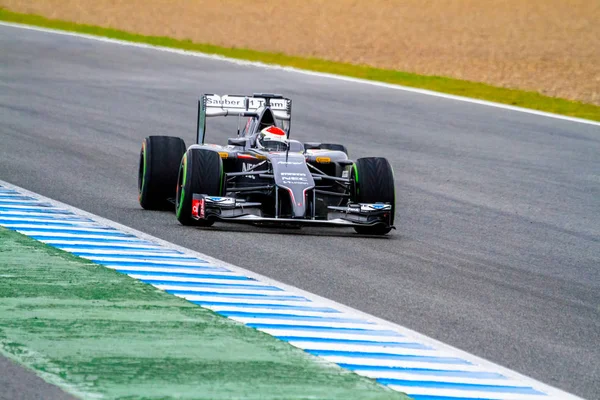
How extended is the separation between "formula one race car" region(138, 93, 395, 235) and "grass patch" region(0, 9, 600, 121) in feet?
40.8

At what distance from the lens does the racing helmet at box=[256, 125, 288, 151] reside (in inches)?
448

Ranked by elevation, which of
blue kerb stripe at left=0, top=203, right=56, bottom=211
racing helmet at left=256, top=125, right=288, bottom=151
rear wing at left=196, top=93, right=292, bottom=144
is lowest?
blue kerb stripe at left=0, top=203, right=56, bottom=211

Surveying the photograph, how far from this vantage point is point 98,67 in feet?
90.5

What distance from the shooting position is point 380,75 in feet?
92.8

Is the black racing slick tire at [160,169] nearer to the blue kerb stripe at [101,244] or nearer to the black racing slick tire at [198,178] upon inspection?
the black racing slick tire at [198,178]

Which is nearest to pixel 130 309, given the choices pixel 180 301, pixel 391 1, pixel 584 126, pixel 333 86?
pixel 180 301

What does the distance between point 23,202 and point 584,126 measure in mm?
12597

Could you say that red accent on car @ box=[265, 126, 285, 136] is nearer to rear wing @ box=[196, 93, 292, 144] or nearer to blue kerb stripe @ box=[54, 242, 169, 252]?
rear wing @ box=[196, 93, 292, 144]

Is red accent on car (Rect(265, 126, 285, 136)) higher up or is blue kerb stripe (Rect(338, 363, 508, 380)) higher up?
→ red accent on car (Rect(265, 126, 285, 136))

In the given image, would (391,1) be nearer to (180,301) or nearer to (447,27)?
(447,27)

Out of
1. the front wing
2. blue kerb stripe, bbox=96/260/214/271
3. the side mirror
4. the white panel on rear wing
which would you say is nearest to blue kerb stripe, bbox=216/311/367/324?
blue kerb stripe, bbox=96/260/214/271

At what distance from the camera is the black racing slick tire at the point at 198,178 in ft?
34.3

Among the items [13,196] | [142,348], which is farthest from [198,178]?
[142,348]

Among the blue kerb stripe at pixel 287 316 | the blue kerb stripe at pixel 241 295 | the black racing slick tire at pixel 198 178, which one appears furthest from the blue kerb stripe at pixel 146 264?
the black racing slick tire at pixel 198 178
